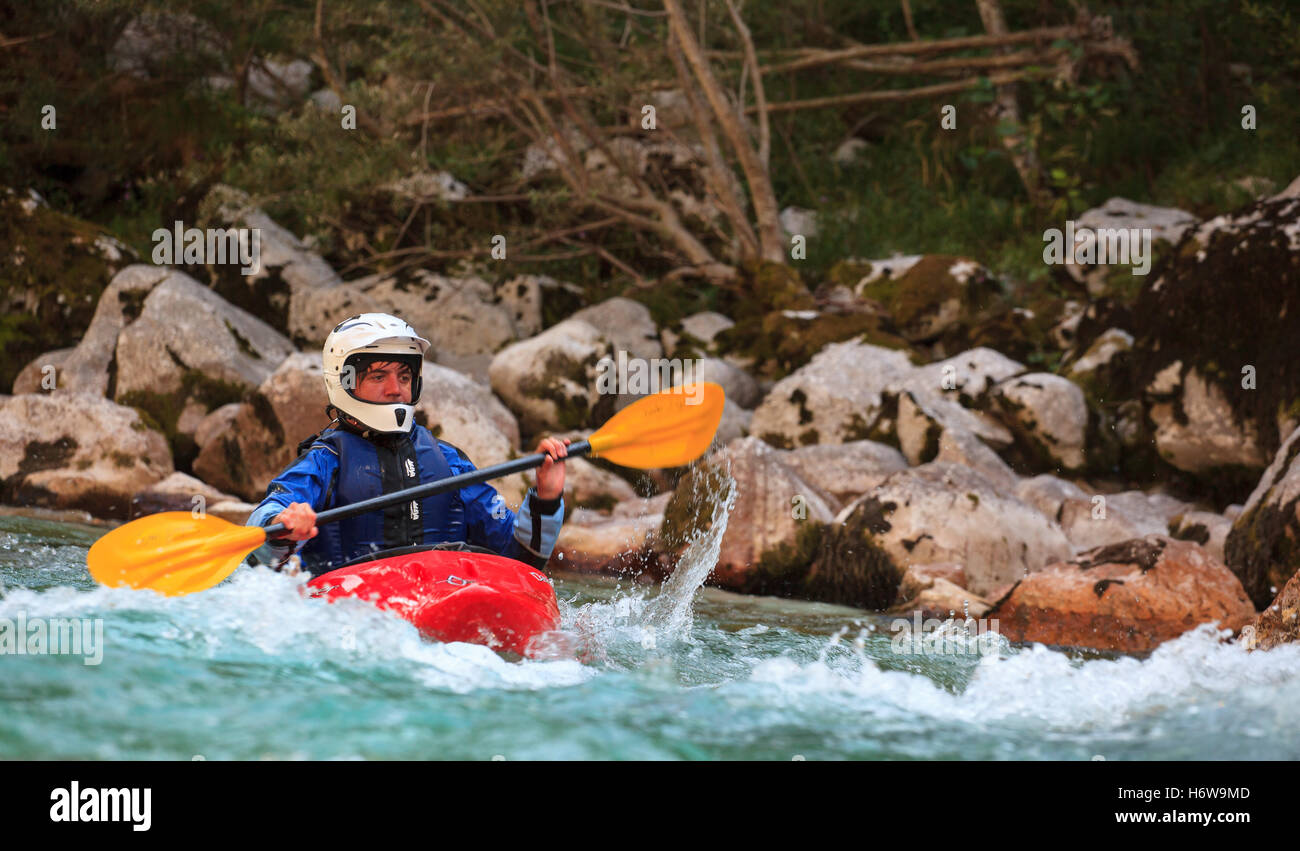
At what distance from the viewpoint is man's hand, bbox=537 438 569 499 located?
14.0 feet

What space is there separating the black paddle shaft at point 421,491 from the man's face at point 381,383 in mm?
350

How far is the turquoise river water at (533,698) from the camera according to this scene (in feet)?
9.27

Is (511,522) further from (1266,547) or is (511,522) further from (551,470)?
(1266,547)

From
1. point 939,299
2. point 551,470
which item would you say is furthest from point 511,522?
point 939,299

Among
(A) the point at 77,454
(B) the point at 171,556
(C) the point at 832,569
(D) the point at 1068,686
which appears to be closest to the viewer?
(D) the point at 1068,686

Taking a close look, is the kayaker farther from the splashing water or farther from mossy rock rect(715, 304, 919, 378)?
mossy rock rect(715, 304, 919, 378)

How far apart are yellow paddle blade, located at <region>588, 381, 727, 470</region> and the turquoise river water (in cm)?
82

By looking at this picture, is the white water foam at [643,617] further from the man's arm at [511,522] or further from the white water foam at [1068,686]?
the white water foam at [1068,686]

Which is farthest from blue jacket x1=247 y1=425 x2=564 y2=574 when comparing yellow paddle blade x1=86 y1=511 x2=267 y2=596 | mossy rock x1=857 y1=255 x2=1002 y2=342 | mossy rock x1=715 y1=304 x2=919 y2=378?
mossy rock x1=857 y1=255 x2=1002 y2=342

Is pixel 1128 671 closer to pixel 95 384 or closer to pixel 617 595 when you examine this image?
pixel 617 595

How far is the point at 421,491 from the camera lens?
159 inches

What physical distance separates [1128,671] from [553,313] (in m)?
9.32

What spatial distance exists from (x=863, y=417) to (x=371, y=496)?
554 centimetres

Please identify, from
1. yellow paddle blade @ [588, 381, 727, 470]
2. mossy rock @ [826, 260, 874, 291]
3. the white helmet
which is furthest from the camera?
mossy rock @ [826, 260, 874, 291]
